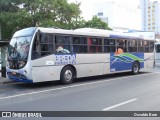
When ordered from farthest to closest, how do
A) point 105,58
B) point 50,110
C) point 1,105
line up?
point 105,58
point 1,105
point 50,110

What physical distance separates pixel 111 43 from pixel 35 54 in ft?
19.4

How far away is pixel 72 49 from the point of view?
14.2 m

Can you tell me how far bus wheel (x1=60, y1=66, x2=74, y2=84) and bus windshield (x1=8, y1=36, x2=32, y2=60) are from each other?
7.29 feet

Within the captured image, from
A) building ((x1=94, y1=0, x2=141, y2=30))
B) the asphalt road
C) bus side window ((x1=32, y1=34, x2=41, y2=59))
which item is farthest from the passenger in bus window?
building ((x1=94, y1=0, x2=141, y2=30))

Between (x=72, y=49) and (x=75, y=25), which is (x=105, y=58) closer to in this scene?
(x=72, y=49)

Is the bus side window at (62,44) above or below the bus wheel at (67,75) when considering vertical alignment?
above

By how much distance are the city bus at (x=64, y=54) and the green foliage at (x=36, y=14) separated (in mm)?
7324

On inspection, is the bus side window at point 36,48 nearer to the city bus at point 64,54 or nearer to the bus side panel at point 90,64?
the city bus at point 64,54

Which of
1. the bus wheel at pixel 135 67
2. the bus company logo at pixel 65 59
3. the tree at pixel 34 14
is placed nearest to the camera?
the bus company logo at pixel 65 59

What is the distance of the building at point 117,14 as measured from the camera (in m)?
85.8

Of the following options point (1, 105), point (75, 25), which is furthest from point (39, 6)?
point (1, 105)

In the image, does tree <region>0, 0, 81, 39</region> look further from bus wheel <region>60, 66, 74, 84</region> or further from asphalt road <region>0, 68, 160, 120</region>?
asphalt road <region>0, 68, 160, 120</region>

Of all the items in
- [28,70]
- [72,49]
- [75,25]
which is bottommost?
[28,70]

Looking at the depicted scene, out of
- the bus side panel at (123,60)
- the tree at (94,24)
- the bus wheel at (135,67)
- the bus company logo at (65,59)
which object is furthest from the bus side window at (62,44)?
the tree at (94,24)
